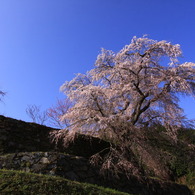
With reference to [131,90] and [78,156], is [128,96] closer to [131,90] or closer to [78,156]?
[131,90]

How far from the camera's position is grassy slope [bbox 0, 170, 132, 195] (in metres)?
4.46

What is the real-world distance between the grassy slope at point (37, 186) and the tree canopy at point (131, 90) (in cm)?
315

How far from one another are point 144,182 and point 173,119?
2803mm

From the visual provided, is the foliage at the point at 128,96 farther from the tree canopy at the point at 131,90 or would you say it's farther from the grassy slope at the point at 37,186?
the grassy slope at the point at 37,186

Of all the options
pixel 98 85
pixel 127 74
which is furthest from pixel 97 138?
pixel 127 74

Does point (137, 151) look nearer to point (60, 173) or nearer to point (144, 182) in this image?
point (144, 182)

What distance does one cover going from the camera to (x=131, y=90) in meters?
9.01

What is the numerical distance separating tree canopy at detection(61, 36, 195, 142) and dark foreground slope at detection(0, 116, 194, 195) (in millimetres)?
935

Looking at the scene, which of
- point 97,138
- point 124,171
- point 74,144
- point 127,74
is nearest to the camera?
point 124,171

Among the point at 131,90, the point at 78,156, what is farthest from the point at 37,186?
the point at 131,90

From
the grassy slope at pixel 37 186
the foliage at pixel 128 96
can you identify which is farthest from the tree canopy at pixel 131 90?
the grassy slope at pixel 37 186

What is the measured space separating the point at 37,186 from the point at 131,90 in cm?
560

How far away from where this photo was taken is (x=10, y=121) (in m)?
8.51

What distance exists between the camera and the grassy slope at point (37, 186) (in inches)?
176
